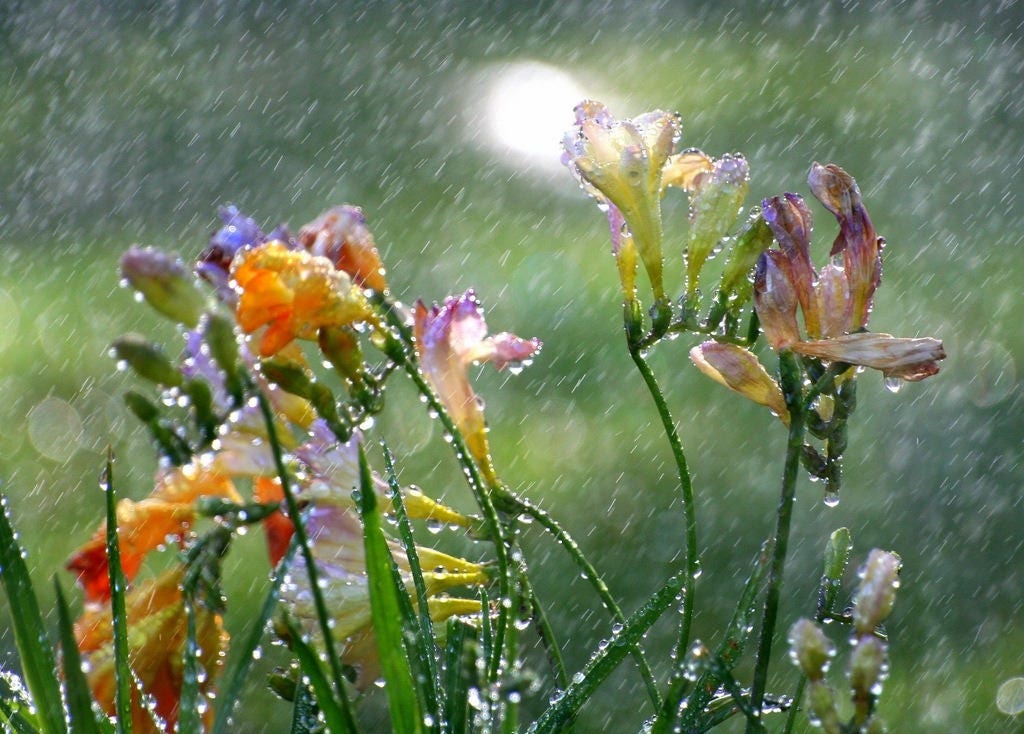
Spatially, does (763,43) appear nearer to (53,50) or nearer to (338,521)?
(53,50)

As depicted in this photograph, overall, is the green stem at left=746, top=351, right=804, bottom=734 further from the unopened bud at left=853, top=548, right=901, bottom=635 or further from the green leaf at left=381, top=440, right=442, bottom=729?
the green leaf at left=381, top=440, right=442, bottom=729

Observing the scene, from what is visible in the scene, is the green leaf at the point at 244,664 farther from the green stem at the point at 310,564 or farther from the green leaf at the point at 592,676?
the green leaf at the point at 592,676

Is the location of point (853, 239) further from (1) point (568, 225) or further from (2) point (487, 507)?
(1) point (568, 225)

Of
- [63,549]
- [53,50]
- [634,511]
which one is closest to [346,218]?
[634,511]

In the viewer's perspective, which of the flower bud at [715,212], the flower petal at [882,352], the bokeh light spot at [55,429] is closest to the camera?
the flower petal at [882,352]

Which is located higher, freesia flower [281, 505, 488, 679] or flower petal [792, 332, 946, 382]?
flower petal [792, 332, 946, 382]

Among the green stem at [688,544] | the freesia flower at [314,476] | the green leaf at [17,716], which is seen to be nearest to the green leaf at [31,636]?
the green leaf at [17,716]

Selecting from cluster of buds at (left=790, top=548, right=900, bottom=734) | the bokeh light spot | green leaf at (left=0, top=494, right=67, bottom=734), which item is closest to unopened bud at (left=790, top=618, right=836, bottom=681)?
cluster of buds at (left=790, top=548, right=900, bottom=734)
